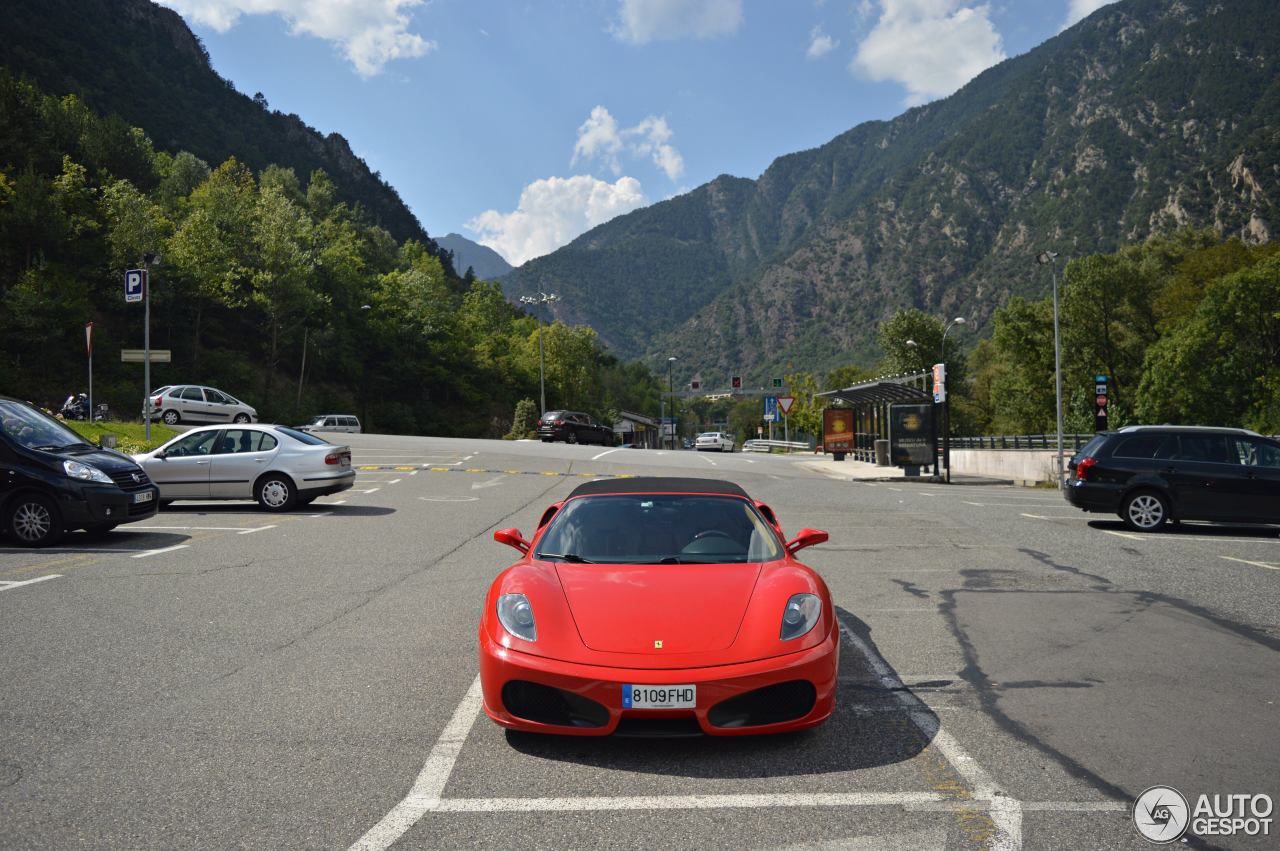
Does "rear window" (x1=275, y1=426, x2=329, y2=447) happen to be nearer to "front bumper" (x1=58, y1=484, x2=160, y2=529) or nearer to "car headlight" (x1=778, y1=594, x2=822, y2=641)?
"front bumper" (x1=58, y1=484, x2=160, y2=529)

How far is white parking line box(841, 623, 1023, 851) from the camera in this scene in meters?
3.31

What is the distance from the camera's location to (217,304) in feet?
226

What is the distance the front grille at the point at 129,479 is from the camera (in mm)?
11328

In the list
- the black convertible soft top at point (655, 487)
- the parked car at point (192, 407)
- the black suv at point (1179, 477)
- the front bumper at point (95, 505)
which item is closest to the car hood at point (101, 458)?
the front bumper at point (95, 505)

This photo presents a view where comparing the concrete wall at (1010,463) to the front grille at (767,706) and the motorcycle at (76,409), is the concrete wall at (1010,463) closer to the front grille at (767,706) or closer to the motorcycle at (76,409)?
the front grille at (767,706)

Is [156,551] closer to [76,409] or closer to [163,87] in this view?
[76,409]

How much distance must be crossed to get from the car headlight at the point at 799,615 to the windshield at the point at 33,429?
34.2 feet

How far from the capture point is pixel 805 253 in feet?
590

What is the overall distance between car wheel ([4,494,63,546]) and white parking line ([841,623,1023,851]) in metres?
9.95

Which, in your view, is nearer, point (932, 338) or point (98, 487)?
point (98, 487)

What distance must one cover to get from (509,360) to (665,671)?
3734 inches

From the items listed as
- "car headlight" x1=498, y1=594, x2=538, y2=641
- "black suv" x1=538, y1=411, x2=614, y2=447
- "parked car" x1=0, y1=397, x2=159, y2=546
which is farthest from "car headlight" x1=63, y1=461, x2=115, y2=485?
"black suv" x1=538, y1=411, x2=614, y2=447

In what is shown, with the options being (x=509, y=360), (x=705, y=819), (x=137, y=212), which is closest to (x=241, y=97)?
(x=509, y=360)

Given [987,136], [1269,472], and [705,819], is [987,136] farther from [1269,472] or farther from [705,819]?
[705,819]
